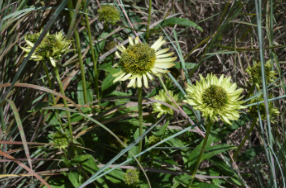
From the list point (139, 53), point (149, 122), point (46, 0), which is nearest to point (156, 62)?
point (139, 53)

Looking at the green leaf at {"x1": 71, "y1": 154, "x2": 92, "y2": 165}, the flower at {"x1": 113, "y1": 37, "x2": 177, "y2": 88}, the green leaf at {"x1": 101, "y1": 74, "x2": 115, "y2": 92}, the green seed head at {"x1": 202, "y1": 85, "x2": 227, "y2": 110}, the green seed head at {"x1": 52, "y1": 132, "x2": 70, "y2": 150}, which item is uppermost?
the flower at {"x1": 113, "y1": 37, "x2": 177, "y2": 88}

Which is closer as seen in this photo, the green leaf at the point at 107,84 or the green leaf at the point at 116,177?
the green leaf at the point at 116,177

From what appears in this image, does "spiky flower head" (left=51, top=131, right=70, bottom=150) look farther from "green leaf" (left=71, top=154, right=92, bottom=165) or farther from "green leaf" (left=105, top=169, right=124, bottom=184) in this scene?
"green leaf" (left=105, top=169, right=124, bottom=184)

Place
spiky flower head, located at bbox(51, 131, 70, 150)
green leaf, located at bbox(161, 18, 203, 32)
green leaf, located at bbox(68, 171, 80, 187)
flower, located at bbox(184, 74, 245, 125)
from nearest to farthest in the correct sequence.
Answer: flower, located at bbox(184, 74, 245, 125) < spiky flower head, located at bbox(51, 131, 70, 150) < green leaf, located at bbox(68, 171, 80, 187) < green leaf, located at bbox(161, 18, 203, 32)

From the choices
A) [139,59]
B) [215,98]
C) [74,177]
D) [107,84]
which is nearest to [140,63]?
[139,59]

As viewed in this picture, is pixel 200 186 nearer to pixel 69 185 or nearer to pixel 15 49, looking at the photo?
pixel 69 185

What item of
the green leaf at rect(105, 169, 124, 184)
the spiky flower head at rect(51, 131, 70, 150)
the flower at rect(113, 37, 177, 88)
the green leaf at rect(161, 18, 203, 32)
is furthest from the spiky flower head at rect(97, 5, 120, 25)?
the green leaf at rect(105, 169, 124, 184)

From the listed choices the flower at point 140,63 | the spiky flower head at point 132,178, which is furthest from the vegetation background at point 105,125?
the flower at point 140,63

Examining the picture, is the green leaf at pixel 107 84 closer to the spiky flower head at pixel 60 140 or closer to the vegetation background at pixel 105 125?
the vegetation background at pixel 105 125
